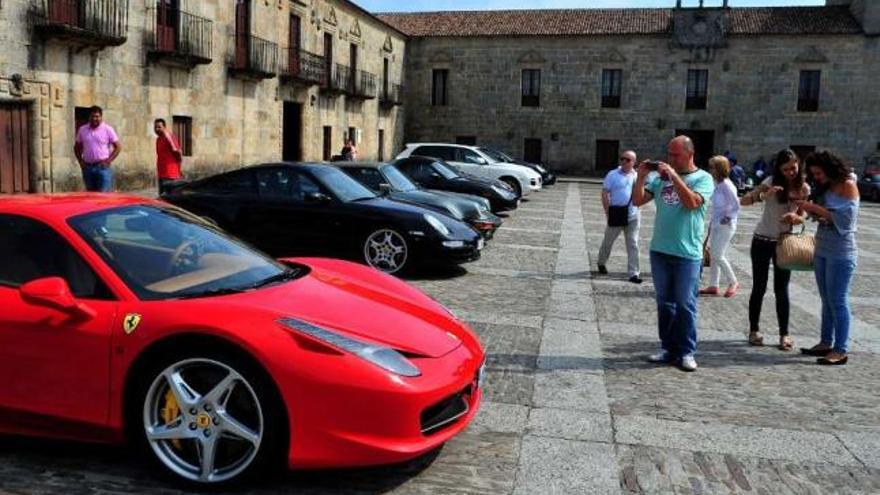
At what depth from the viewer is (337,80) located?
31.5m

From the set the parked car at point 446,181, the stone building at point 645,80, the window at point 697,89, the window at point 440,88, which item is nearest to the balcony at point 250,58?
the parked car at point 446,181

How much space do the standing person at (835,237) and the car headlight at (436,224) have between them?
416cm

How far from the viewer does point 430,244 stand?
8.80 m

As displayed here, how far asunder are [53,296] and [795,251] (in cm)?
539

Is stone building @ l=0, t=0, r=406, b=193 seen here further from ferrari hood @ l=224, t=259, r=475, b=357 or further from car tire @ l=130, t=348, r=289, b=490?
car tire @ l=130, t=348, r=289, b=490

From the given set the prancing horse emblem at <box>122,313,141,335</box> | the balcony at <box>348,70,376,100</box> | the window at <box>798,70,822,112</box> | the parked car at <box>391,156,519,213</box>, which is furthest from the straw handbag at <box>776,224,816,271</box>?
the window at <box>798,70,822,112</box>

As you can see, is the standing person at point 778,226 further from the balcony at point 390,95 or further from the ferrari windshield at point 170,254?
the balcony at point 390,95

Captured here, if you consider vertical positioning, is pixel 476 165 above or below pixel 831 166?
below

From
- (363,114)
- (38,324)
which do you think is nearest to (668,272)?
(38,324)

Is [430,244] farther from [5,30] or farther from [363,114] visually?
[363,114]

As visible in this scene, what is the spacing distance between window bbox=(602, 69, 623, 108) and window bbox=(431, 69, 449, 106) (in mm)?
8512

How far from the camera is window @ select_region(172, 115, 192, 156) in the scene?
20.8 m

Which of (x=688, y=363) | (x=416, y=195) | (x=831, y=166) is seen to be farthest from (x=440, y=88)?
(x=688, y=363)

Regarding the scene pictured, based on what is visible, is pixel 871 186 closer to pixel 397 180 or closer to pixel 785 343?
pixel 397 180
